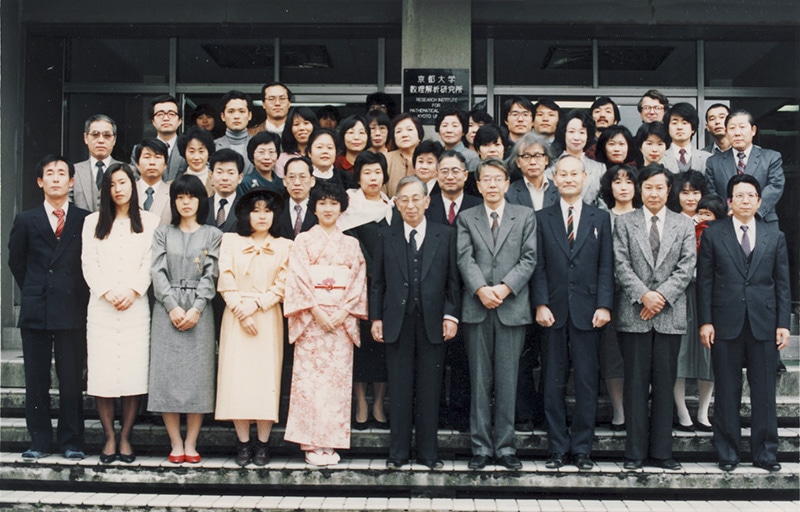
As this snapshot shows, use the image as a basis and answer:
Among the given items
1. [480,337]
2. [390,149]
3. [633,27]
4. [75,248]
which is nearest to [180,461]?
[75,248]

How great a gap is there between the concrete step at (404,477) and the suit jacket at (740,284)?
94 centimetres

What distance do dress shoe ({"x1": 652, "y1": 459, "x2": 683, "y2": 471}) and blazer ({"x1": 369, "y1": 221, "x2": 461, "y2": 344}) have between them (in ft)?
5.28

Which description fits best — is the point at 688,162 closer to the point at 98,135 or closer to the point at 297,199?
the point at 297,199

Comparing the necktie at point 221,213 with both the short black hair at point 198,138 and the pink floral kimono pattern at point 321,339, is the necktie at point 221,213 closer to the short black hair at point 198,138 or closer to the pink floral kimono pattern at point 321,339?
the short black hair at point 198,138

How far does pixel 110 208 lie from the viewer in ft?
17.8

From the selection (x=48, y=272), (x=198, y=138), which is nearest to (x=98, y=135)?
(x=198, y=138)

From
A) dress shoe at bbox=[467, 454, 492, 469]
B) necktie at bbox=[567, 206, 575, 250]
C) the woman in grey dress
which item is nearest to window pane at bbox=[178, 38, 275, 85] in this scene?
the woman in grey dress

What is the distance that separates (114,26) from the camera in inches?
354

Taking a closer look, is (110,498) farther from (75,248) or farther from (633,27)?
(633,27)

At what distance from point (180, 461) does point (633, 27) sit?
6.58 meters

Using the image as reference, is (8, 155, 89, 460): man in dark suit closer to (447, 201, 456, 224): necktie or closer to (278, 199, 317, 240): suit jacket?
(278, 199, 317, 240): suit jacket

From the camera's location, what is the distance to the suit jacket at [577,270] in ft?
17.1

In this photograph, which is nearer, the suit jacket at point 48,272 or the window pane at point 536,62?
the suit jacket at point 48,272

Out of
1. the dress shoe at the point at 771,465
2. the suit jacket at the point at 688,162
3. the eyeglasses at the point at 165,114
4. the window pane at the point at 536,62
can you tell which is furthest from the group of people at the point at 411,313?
the window pane at the point at 536,62
